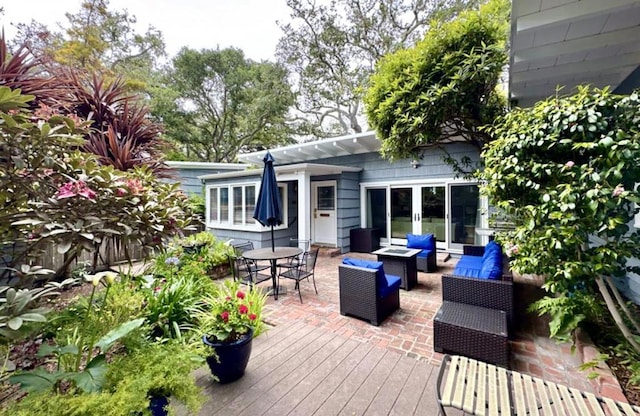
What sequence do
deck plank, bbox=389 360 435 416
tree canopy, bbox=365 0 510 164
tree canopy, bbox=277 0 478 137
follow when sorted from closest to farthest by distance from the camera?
1. deck plank, bbox=389 360 435 416
2. tree canopy, bbox=365 0 510 164
3. tree canopy, bbox=277 0 478 137

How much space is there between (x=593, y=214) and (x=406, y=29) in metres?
12.3

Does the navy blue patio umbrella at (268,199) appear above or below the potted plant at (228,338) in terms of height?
above

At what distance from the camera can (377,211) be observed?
8.33 m

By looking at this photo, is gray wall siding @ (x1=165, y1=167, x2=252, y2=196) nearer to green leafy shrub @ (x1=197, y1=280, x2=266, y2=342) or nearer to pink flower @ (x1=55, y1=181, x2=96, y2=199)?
green leafy shrub @ (x1=197, y1=280, x2=266, y2=342)

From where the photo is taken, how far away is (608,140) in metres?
1.82

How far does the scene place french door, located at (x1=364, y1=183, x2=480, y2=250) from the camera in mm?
6801

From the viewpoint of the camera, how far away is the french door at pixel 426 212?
22.3 ft

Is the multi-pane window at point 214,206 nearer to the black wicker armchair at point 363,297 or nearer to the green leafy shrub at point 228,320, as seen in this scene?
the black wicker armchair at point 363,297

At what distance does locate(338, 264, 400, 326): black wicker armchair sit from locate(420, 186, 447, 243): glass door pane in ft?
13.5

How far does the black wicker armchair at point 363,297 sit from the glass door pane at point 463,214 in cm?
408

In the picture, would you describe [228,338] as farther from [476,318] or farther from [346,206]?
[346,206]

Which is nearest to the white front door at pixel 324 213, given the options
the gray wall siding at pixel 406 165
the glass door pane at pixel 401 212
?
the gray wall siding at pixel 406 165

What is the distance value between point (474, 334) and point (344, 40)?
42.2 ft

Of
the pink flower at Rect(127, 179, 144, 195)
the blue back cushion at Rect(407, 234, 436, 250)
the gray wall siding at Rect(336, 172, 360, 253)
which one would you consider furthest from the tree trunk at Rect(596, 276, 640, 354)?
the gray wall siding at Rect(336, 172, 360, 253)
